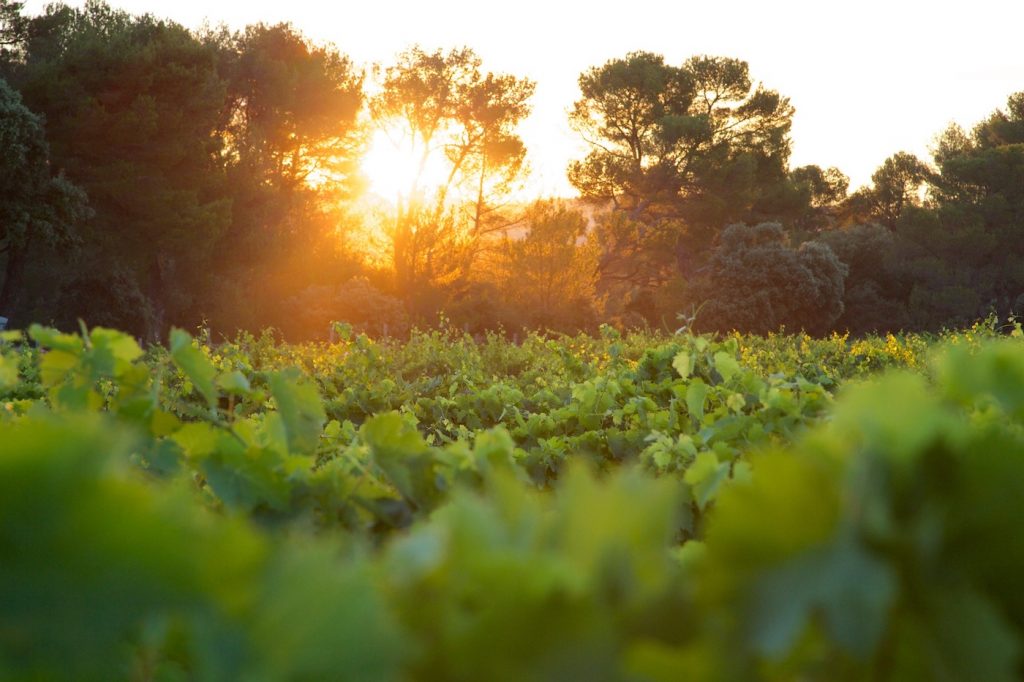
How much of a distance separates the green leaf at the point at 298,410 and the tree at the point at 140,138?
24.0 m

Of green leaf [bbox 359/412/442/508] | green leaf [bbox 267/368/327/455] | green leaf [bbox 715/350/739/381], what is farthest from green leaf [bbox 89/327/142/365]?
green leaf [bbox 715/350/739/381]

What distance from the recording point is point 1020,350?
24.5 inches

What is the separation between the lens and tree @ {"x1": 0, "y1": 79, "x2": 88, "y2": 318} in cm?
1947

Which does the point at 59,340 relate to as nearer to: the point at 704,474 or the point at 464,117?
the point at 704,474

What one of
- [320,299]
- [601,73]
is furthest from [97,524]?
[601,73]

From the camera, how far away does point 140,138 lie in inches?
938

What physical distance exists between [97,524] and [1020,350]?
571 millimetres

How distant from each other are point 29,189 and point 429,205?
461 inches

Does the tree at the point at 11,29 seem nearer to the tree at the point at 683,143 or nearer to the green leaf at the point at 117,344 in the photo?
the tree at the point at 683,143

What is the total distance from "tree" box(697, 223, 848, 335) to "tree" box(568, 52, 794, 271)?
20.8 ft

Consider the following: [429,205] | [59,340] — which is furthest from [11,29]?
[59,340]

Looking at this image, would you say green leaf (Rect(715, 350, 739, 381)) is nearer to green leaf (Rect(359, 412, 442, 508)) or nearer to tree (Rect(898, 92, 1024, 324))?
green leaf (Rect(359, 412, 442, 508))

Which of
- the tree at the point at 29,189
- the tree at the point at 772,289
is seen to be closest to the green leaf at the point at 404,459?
the tree at the point at 29,189

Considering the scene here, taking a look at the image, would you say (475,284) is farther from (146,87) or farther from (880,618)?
(880,618)
